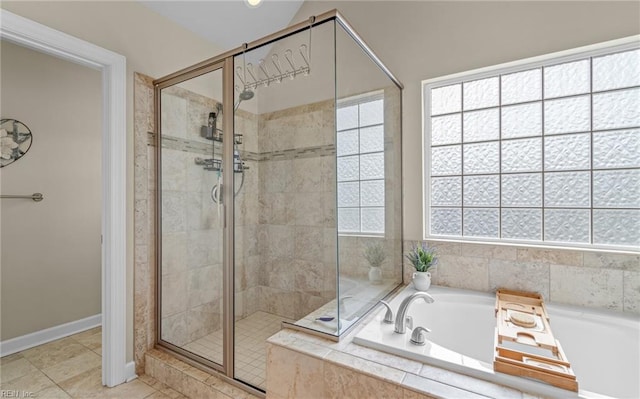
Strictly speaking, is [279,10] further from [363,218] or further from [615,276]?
[615,276]

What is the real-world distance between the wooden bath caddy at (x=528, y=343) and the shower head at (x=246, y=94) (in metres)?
2.01

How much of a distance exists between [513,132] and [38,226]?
12.3ft

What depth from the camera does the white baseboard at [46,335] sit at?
231 centimetres

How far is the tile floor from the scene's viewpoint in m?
1.83

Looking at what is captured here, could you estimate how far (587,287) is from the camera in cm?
174

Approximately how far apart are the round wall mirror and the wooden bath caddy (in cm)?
345

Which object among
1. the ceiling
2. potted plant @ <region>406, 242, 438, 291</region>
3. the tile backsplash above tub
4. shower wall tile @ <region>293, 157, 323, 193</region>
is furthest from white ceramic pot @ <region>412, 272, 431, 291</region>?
the ceiling

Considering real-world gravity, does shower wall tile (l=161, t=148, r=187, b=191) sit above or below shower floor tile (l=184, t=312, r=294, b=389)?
above

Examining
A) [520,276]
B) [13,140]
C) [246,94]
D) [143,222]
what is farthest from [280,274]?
[13,140]

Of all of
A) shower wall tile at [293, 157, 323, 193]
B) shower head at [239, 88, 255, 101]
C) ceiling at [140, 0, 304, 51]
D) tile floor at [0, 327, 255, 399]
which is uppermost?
ceiling at [140, 0, 304, 51]

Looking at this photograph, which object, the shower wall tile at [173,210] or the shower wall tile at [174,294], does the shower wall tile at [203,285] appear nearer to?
the shower wall tile at [174,294]

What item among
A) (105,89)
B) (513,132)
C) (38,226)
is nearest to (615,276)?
(513,132)

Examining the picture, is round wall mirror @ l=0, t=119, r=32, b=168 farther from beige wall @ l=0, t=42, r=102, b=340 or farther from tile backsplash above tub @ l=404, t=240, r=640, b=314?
tile backsplash above tub @ l=404, t=240, r=640, b=314

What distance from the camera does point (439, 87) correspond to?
2.23 meters
